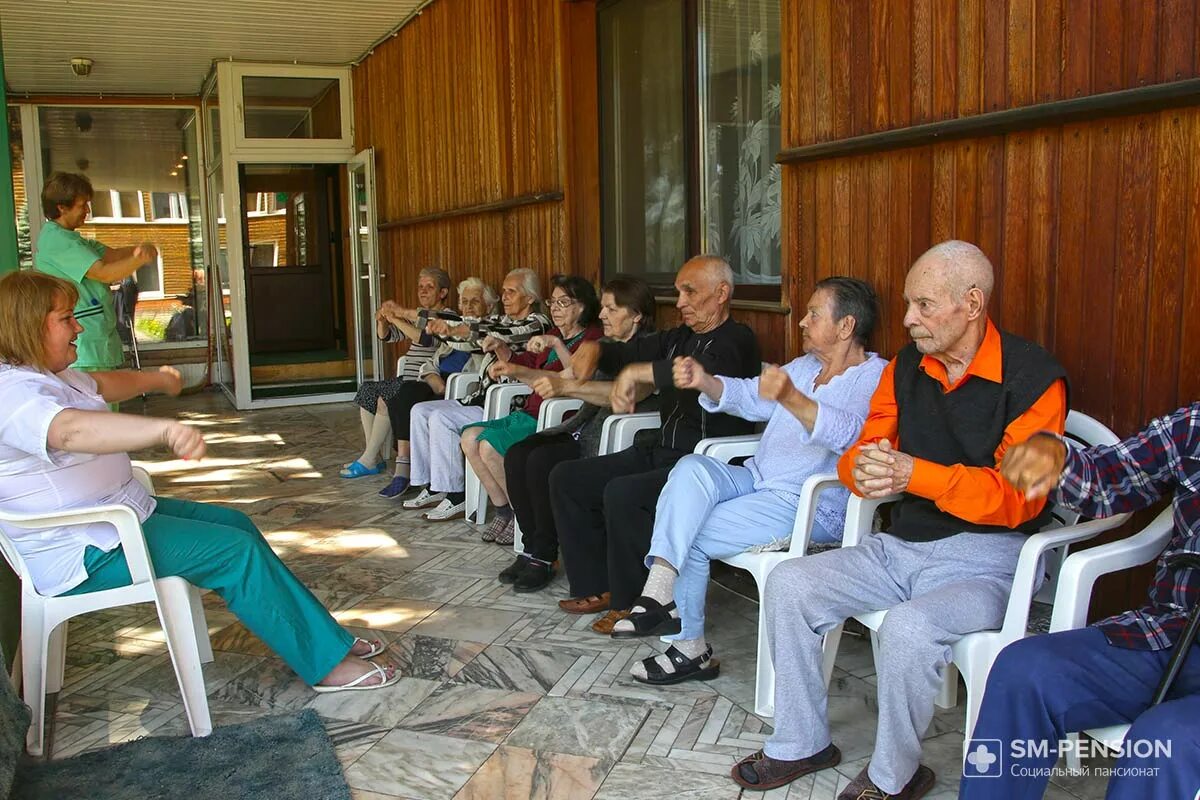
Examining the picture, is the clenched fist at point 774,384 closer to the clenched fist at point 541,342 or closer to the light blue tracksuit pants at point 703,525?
the light blue tracksuit pants at point 703,525

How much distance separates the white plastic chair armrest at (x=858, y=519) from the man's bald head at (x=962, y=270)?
0.54m

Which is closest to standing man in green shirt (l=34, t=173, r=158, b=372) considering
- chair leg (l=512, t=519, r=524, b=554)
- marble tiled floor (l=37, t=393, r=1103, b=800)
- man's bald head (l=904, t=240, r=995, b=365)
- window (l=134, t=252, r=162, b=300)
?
marble tiled floor (l=37, t=393, r=1103, b=800)

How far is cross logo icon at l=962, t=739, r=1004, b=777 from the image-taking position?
6.47ft

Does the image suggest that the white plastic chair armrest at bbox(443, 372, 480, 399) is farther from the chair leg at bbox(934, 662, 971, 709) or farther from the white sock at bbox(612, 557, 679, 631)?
the chair leg at bbox(934, 662, 971, 709)

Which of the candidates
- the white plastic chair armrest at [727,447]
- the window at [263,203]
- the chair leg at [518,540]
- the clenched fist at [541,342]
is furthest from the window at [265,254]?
the white plastic chair armrest at [727,447]

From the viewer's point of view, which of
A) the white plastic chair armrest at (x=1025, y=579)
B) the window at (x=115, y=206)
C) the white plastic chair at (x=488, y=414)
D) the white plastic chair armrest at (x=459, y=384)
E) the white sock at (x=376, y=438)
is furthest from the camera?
the window at (x=115, y=206)

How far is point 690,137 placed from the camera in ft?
15.3

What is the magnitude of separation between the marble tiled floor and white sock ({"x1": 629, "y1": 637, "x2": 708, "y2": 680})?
0.16 ft

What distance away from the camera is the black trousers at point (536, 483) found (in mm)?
4074

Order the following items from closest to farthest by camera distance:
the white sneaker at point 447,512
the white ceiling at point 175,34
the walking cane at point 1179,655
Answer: the walking cane at point 1179,655 → the white sneaker at point 447,512 → the white ceiling at point 175,34

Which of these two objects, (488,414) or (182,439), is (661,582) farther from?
(488,414)

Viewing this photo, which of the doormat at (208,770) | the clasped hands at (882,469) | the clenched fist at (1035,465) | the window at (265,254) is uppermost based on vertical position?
the window at (265,254)

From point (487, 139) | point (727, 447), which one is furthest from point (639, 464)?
point (487, 139)

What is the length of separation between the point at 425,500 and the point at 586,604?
1.84m
